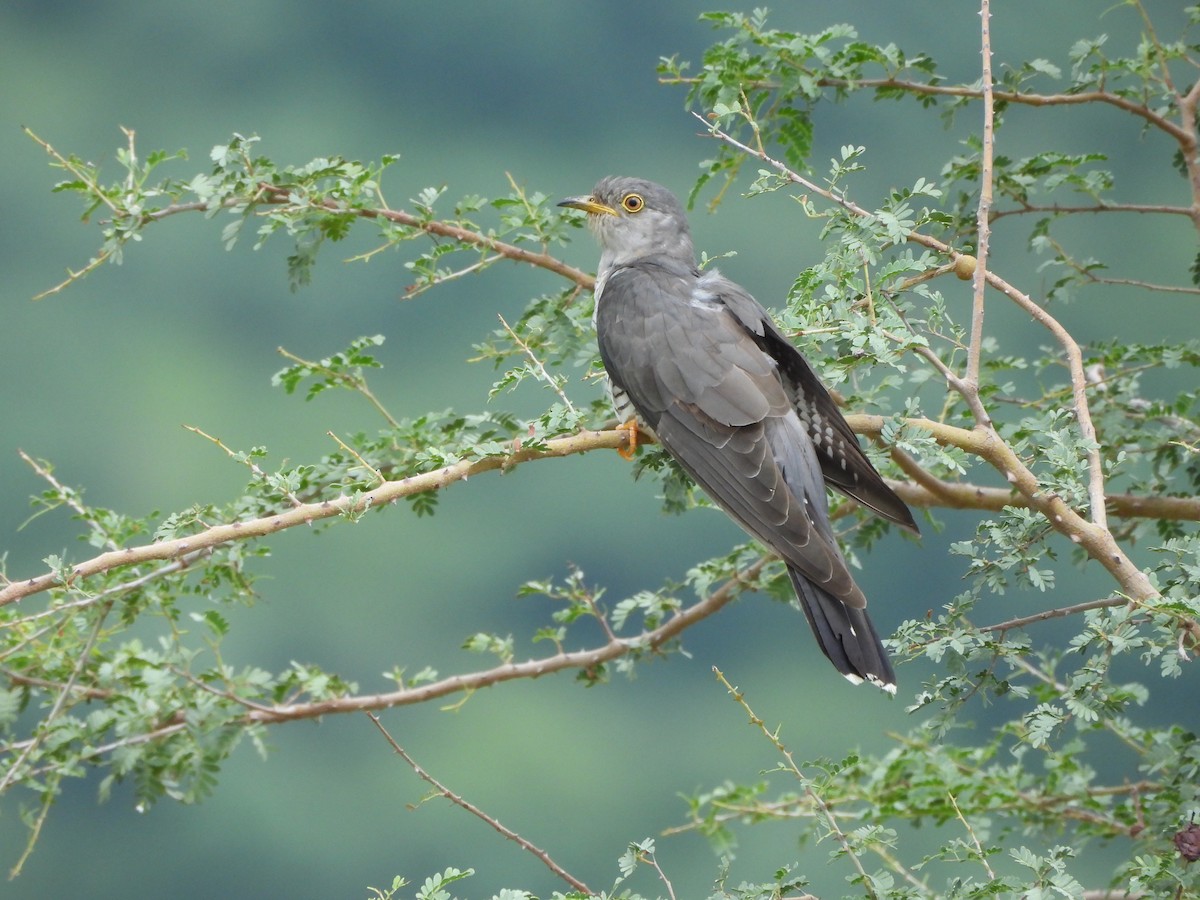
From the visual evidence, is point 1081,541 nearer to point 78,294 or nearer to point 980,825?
point 980,825

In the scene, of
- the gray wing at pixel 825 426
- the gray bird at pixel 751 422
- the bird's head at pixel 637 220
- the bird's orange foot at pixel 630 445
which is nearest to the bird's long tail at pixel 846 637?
the gray bird at pixel 751 422

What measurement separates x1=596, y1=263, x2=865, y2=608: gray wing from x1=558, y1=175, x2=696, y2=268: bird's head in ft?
1.02

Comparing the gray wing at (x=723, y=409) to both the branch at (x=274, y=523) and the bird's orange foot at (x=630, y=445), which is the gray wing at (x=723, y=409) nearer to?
the bird's orange foot at (x=630, y=445)

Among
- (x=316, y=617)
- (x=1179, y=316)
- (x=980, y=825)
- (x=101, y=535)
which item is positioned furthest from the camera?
(x=1179, y=316)

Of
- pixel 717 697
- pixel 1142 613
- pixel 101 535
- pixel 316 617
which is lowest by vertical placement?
pixel 1142 613

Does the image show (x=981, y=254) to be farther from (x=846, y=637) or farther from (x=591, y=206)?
(x=591, y=206)

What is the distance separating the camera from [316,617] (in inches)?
132

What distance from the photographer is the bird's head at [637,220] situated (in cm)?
212

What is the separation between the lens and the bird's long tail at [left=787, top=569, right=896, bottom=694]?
1455 mm

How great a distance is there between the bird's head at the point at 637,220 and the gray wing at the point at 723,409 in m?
0.31

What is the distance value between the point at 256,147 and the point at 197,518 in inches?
92.1

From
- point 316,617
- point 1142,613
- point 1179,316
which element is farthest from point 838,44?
point 1142,613

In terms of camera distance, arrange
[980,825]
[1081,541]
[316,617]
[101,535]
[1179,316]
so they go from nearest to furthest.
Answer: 1. [1081,541]
2. [101,535]
3. [980,825]
4. [316,617]
5. [1179,316]

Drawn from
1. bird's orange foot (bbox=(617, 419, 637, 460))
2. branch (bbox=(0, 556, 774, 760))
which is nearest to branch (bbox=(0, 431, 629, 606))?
bird's orange foot (bbox=(617, 419, 637, 460))
